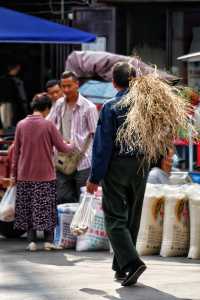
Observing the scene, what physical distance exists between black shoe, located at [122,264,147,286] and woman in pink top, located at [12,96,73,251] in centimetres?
244

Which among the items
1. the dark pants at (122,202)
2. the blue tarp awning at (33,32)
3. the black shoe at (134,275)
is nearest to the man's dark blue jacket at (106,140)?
the dark pants at (122,202)

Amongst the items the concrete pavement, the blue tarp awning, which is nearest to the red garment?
the concrete pavement

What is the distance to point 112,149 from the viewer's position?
29.6ft

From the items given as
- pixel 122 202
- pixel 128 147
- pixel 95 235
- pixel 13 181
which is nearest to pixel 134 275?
pixel 122 202

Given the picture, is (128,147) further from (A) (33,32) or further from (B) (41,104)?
(A) (33,32)

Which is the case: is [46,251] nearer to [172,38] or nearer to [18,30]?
[18,30]

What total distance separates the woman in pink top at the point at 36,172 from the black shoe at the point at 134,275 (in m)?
2.44

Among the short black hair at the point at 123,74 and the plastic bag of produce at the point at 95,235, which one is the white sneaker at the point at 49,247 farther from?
the short black hair at the point at 123,74

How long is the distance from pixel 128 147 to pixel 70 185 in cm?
321

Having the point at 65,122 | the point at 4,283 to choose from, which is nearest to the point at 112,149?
→ the point at 4,283

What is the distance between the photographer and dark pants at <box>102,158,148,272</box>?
8.95 meters

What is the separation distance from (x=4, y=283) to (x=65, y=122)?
3.28 meters

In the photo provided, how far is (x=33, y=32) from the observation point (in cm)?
1505

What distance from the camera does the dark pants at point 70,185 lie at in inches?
471
